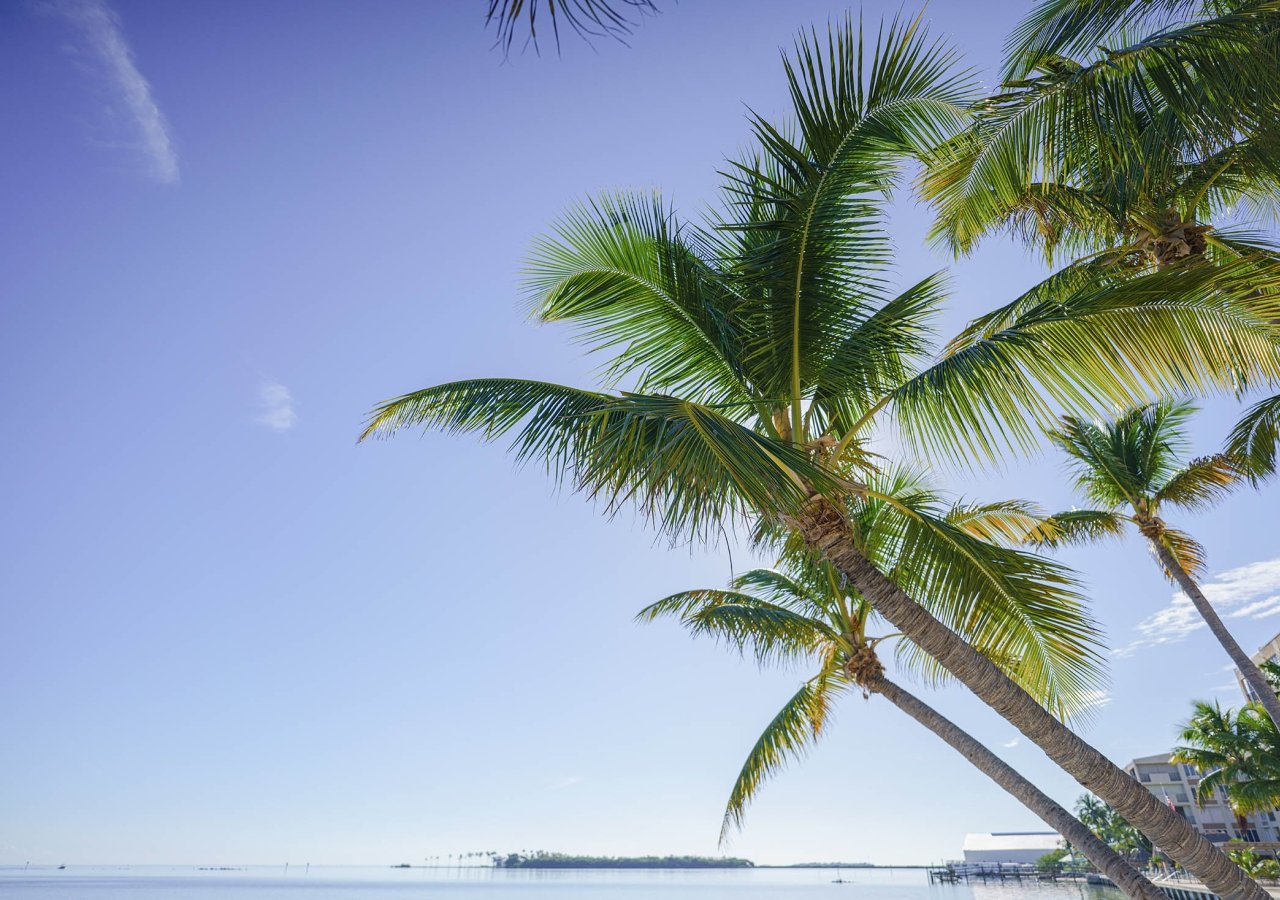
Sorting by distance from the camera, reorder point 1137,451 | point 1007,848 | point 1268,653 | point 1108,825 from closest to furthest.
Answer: point 1137,451 < point 1268,653 < point 1108,825 < point 1007,848

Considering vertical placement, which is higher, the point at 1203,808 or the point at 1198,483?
the point at 1198,483

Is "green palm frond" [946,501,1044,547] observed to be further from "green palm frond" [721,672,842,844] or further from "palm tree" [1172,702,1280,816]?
"palm tree" [1172,702,1280,816]

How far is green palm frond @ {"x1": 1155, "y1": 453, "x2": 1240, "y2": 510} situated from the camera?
519 inches

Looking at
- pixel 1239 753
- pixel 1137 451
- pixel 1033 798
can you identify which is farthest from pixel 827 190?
pixel 1239 753

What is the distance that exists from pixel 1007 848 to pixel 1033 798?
10599 cm

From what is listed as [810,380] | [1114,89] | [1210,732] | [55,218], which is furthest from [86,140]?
[1210,732]

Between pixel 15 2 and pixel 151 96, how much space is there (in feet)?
17.5

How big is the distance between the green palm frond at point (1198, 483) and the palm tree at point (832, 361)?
35.0 ft

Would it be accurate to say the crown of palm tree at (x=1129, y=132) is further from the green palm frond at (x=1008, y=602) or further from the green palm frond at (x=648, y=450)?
the green palm frond at (x=648, y=450)

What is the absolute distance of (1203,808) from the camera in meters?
49.2

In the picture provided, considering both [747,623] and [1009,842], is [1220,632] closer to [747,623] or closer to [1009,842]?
[747,623]

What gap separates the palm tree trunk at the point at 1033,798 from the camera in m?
5.54

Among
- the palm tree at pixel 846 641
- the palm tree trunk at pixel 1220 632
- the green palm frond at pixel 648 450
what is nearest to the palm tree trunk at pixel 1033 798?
the palm tree at pixel 846 641

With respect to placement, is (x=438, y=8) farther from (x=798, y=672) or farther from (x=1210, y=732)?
(x=1210, y=732)
